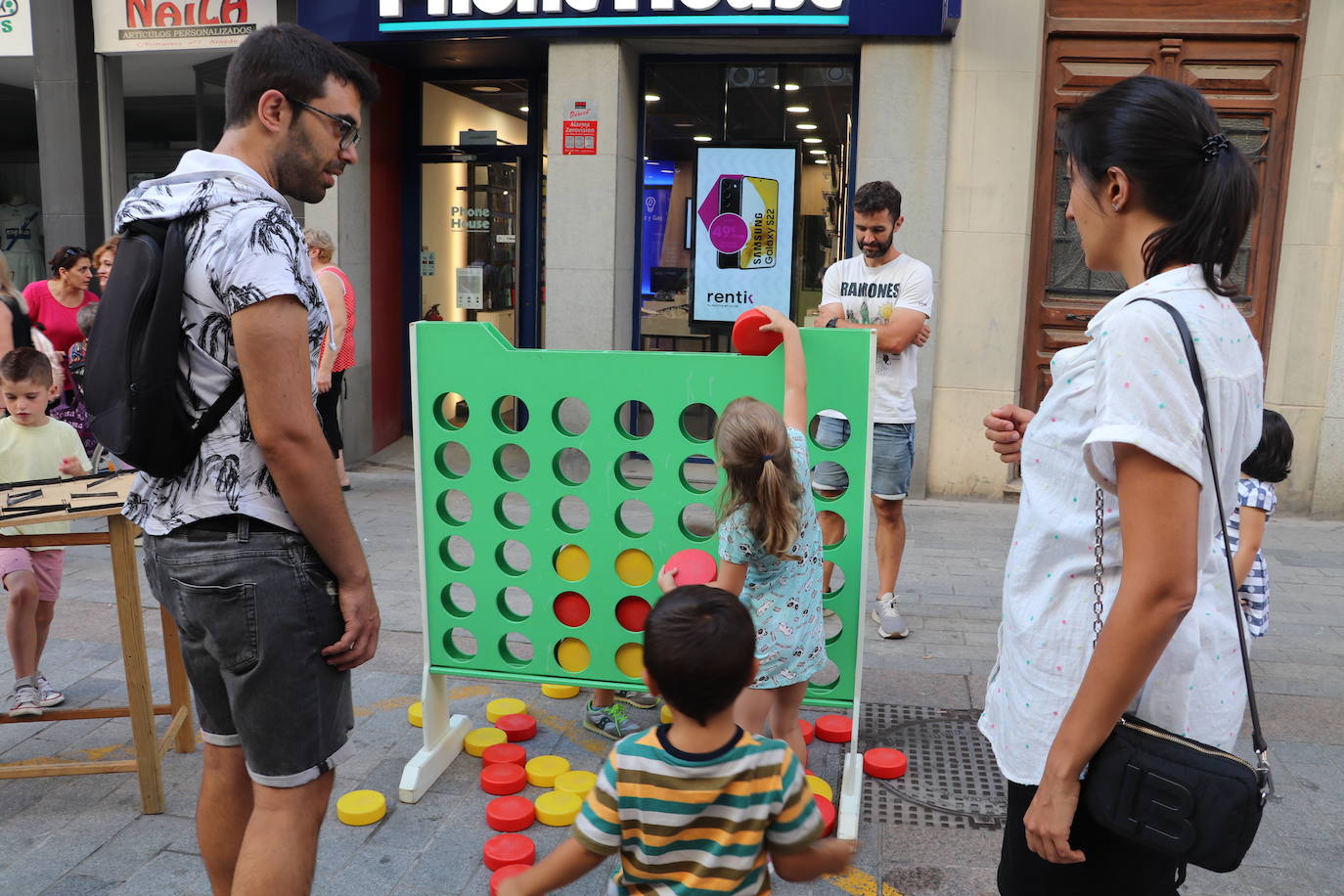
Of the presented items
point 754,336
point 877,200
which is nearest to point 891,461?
point 877,200

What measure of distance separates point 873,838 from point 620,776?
183 centimetres

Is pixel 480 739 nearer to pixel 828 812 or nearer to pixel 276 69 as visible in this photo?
pixel 828 812

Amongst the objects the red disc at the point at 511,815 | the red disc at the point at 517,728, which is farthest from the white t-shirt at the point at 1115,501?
the red disc at the point at 517,728

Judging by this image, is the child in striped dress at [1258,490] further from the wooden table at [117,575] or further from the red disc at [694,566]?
the wooden table at [117,575]

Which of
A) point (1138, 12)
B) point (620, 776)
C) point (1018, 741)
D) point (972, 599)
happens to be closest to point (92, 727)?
point (620, 776)

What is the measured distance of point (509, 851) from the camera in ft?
10.4

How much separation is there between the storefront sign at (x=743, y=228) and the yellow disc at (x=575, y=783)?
18.6 feet

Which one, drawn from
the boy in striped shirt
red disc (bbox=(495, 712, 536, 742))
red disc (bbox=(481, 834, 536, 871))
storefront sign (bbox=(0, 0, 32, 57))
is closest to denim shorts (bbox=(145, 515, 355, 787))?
the boy in striped shirt

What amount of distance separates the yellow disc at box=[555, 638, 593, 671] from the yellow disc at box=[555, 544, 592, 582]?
0.74 feet

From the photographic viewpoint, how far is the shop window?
8.84m

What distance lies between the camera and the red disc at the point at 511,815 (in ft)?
11.1

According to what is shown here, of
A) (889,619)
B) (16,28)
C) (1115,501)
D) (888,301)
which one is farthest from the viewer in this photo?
(16,28)

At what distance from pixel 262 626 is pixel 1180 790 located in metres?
1.64

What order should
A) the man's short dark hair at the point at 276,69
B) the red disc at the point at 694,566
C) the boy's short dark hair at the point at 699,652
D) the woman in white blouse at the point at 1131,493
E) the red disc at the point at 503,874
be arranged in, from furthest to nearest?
the red disc at the point at 694,566 → the red disc at the point at 503,874 → the man's short dark hair at the point at 276,69 → the boy's short dark hair at the point at 699,652 → the woman in white blouse at the point at 1131,493
